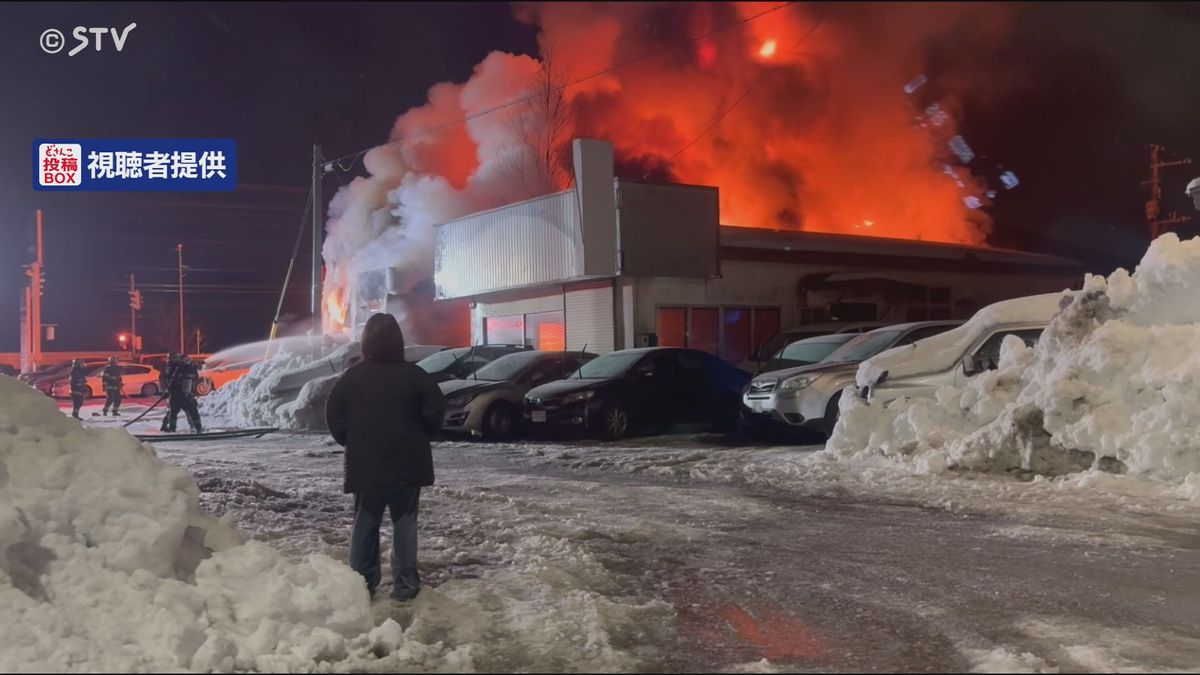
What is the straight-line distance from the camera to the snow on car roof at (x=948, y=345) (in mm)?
10344

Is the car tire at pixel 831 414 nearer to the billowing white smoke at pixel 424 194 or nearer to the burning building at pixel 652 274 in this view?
the burning building at pixel 652 274

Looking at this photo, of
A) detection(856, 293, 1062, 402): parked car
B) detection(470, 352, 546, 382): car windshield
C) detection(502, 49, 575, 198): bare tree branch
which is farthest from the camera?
A: detection(502, 49, 575, 198): bare tree branch

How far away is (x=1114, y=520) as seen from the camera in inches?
264

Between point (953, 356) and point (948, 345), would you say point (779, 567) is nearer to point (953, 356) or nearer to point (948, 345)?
point (953, 356)

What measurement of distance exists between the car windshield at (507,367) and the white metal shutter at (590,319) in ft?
13.2

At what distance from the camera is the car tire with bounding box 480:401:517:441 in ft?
43.9

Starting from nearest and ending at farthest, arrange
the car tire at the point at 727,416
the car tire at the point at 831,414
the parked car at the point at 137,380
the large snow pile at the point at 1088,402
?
the large snow pile at the point at 1088,402
the car tire at the point at 831,414
the car tire at the point at 727,416
the parked car at the point at 137,380

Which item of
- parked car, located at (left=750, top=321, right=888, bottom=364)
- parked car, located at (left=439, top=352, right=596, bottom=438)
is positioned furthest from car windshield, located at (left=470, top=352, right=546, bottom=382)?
parked car, located at (left=750, top=321, right=888, bottom=364)

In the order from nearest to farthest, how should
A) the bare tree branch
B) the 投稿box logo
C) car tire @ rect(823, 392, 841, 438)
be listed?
car tire @ rect(823, 392, 841, 438) < the 投稿box logo < the bare tree branch

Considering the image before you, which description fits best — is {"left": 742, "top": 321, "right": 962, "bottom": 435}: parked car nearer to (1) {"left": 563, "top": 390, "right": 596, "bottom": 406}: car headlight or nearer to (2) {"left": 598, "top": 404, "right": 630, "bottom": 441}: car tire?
(2) {"left": 598, "top": 404, "right": 630, "bottom": 441}: car tire

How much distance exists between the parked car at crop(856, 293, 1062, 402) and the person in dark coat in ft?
22.3

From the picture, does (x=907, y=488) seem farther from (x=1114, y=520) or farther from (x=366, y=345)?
(x=366, y=345)

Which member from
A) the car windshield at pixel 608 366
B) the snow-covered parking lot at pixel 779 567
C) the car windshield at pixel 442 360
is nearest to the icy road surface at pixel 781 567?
the snow-covered parking lot at pixel 779 567

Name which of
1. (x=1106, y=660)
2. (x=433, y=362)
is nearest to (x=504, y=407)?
(x=433, y=362)
